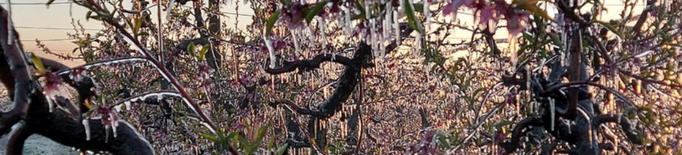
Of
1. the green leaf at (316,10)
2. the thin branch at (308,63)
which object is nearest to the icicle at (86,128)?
the green leaf at (316,10)

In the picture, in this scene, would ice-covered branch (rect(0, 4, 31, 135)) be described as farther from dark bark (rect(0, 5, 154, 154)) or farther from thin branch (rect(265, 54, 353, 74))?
thin branch (rect(265, 54, 353, 74))

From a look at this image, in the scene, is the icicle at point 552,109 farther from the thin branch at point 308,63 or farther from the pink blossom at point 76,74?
the thin branch at point 308,63

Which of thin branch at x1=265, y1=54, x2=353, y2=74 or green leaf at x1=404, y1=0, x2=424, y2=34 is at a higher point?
green leaf at x1=404, y1=0, x2=424, y2=34

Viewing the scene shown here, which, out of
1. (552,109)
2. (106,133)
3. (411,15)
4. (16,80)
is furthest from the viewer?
(552,109)

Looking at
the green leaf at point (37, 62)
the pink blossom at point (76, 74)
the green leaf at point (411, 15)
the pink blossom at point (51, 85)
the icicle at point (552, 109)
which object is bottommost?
the icicle at point (552, 109)

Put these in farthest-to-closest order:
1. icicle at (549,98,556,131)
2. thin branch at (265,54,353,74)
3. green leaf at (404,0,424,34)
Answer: thin branch at (265,54,353,74)
icicle at (549,98,556,131)
green leaf at (404,0,424,34)

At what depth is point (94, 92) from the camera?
915 millimetres

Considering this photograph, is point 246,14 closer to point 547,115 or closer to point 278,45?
point 278,45

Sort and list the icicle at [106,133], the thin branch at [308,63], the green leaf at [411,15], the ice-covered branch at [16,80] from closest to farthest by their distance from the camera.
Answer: the green leaf at [411,15] → the ice-covered branch at [16,80] → the icicle at [106,133] → the thin branch at [308,63]

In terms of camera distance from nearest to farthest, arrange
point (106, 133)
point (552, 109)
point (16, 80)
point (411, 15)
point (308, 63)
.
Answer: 1. point (411, 15)
2. point (16, 80)
3. point (106, 133)
4. point (552, 109)
5. point (308, 63)

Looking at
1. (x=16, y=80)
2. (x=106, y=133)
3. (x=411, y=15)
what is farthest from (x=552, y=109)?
(x=16, y=80)

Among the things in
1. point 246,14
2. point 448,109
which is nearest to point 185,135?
point 246,14

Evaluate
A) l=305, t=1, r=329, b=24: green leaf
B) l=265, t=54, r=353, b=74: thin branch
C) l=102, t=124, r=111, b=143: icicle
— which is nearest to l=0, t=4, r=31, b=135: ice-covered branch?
l=102, t=124, r=111, b=143: icicle

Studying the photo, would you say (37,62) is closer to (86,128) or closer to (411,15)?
(86,128)
